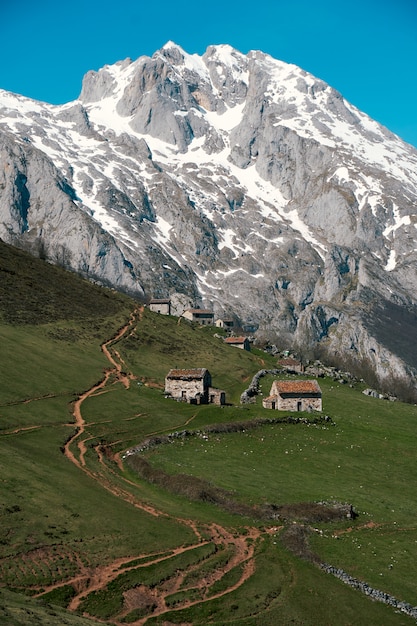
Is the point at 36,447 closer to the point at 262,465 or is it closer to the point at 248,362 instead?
the point at 262,465

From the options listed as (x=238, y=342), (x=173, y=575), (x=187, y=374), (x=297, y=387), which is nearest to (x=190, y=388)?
(x=187, y=374)

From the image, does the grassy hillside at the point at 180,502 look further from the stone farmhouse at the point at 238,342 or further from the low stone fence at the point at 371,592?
the stone farmhouse at the point at 238,342

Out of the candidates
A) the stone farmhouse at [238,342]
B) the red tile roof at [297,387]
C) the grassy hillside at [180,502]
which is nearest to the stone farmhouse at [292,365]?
the stone farmhouse at [238,342]

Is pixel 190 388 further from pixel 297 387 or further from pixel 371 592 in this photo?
pixel 371 592

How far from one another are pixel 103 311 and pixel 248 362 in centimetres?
3576

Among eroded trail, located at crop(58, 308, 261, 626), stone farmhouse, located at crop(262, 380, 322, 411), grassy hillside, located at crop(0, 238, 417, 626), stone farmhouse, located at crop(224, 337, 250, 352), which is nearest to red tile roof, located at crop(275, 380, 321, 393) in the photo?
stone farmhouse, located at crop(262, 380, 322, 411)

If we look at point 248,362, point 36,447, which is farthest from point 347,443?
point 248,362

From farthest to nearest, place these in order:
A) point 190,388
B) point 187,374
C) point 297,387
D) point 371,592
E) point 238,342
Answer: point 238,342 < point 187,374 < point 190,388 < point 297,387 < point 371,592

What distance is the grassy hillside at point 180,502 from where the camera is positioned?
35.2 metres

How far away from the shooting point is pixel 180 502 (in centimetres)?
5241

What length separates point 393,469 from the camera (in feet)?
221

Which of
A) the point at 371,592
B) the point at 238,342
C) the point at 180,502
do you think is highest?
the point at 238,342

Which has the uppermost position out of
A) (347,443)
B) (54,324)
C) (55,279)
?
(55,279)

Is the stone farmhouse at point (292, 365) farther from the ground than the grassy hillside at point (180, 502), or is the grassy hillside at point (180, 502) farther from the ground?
the stone farmhouse at point (292, 365)
